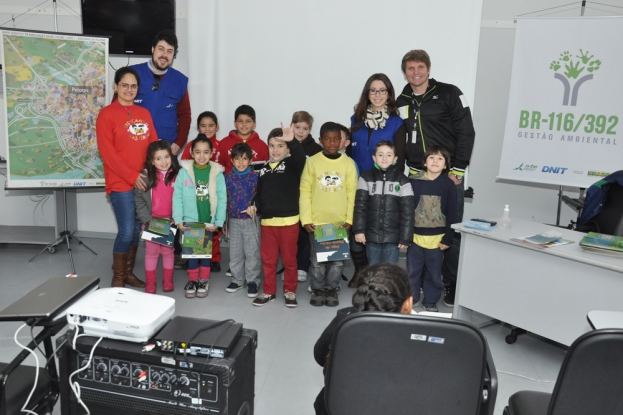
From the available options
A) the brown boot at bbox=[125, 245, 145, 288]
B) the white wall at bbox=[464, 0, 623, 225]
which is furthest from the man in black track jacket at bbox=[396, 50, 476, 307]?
the brown boot at bbox=[125, 245, 145, 288]

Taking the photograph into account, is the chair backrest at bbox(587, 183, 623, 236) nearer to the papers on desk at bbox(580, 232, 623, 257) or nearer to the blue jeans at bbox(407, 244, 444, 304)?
the papers on desk at bbox(580, 232, 623, 257)

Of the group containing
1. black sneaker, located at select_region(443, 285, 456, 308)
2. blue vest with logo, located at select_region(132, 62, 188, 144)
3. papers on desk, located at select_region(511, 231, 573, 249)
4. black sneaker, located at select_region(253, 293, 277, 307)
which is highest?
blue vest with logo, located at select_region(132, 62, 188, 144)

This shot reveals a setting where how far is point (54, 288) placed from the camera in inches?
73.7

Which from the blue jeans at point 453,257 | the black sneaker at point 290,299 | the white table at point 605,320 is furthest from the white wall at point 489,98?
the white table at point 605,320

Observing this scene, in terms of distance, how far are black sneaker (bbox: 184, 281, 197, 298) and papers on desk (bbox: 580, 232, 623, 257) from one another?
256 cm

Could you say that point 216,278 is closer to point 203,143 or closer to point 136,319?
point 203,143

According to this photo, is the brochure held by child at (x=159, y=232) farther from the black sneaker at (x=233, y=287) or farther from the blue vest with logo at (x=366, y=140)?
the blue vest with logo at (x=366, y=140)

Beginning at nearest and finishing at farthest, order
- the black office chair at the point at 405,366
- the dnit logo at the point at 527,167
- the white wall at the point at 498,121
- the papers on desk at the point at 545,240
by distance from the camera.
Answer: the black office chair at the point at 405,366
the papers on desk at the point at 545,240
the dnit logo at the point at 527,167
the white wall at the point at 498,121

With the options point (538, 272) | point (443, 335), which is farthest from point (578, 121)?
point (443, 335)

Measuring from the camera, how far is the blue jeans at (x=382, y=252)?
362 centimetres

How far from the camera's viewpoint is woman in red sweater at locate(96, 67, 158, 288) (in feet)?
12.2

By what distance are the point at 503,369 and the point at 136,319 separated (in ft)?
6.80

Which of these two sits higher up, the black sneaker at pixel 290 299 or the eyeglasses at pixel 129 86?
the eyeglasses at pixel 129 86

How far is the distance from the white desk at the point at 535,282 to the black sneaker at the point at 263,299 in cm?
129
